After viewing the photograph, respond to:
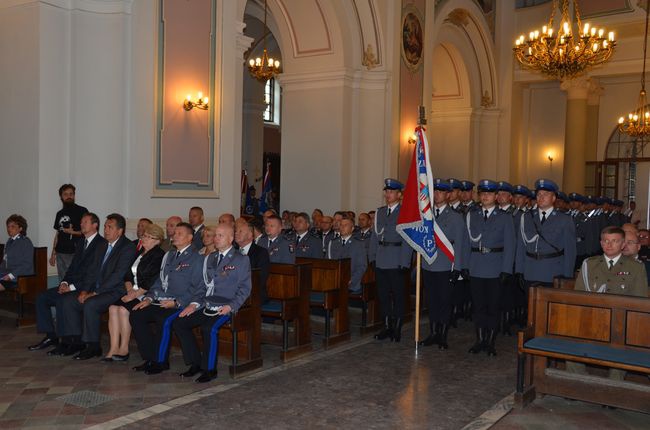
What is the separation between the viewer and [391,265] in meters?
6.64

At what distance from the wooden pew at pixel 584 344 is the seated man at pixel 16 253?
522 centimetres

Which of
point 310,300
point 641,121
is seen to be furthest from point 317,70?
point 641,121

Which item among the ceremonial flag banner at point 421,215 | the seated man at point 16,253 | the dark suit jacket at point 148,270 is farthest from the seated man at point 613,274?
the seated man at point 16,253

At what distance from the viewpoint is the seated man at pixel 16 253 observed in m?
6.91

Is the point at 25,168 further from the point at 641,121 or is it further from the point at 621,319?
the point at 641,121

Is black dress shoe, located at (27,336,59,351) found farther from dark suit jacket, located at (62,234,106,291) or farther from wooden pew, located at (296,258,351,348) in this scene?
wooden pew, located at (296,258,351,348)

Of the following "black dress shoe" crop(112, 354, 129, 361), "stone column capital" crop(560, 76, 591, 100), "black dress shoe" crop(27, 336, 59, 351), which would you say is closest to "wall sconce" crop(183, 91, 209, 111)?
"black dress shoe" crop(27, 336, 59, 351)

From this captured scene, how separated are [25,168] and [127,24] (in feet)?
6.65

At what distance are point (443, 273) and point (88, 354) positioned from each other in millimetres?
3380

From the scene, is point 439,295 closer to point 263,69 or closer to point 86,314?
point 86,314

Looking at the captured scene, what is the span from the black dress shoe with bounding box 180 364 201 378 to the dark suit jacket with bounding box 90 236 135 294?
3.73ft

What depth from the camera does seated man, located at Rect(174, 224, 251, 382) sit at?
5.04m

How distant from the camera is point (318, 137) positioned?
39.1ft

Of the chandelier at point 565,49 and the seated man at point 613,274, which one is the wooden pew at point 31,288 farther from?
the chandelier at point 565,49
